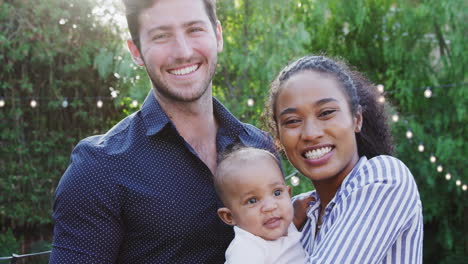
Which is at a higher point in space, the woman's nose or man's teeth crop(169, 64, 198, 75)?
man's teeth crop(169, 64, 198, 75)

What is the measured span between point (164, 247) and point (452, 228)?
5850 mm

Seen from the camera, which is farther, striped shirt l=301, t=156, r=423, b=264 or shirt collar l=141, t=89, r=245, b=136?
shirt collar l=141, t=89, r=245, b=136

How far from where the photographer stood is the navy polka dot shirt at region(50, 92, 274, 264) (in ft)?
5.68

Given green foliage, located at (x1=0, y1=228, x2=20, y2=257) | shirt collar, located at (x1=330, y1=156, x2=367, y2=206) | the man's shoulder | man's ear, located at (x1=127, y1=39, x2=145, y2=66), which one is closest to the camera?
shirt collar, located at (x1=330, y1=156, x2=367, y2=206)

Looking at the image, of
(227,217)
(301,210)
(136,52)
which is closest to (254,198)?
(227,217)

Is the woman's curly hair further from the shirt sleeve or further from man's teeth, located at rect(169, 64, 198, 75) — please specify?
the shirt sleeve

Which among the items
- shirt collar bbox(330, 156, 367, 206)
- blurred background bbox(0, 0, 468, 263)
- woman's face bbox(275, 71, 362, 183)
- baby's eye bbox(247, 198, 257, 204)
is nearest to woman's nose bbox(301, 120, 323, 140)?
woman's face bbox(275, 71, 362, 183)

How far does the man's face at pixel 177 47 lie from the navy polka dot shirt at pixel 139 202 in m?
0.13

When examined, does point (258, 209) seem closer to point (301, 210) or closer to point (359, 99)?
point (301, 210)

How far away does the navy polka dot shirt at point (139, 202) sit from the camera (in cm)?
173

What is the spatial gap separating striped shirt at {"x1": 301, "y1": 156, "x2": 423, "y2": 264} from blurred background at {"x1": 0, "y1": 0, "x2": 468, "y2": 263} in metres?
3.56

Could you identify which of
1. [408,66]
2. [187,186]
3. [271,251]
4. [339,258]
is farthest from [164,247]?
[408,66]

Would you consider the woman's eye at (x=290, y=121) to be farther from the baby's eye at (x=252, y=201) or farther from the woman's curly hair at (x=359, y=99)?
the baby's eye at (x=252, y=201)

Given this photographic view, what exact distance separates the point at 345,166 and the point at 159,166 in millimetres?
658
